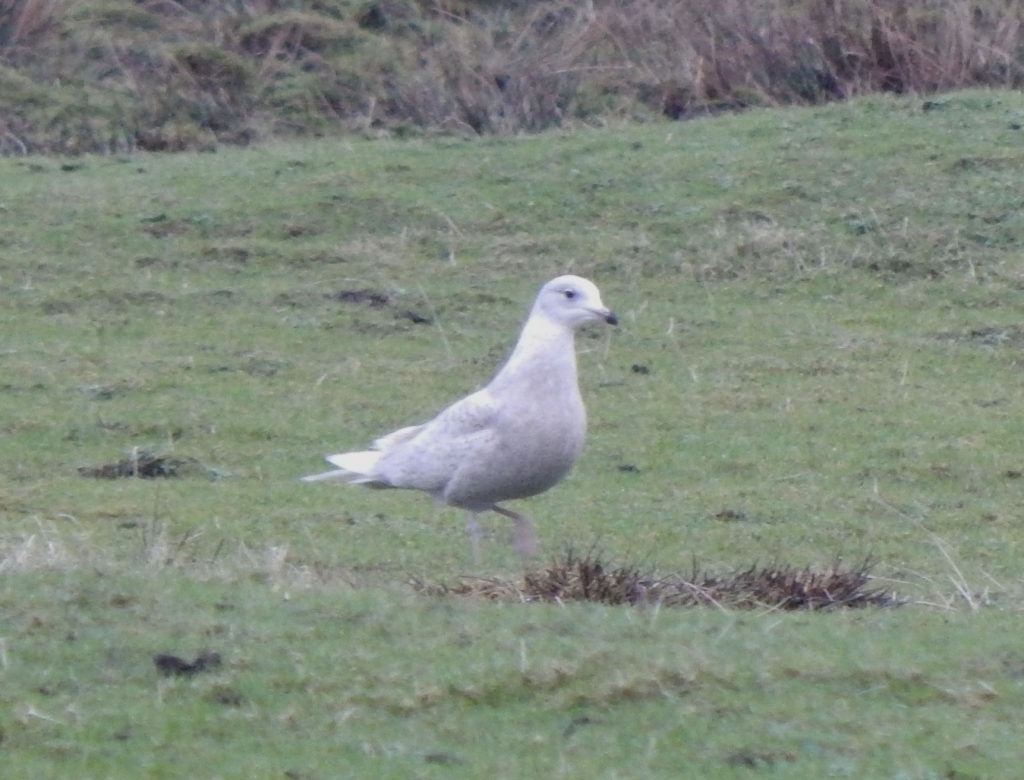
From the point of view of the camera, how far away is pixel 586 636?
6305 mm

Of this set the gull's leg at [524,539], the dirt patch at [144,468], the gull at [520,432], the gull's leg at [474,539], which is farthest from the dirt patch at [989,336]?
the gull's leg at [524,539]

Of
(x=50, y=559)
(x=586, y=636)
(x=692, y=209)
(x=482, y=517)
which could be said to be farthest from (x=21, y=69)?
(x=586, y=636)

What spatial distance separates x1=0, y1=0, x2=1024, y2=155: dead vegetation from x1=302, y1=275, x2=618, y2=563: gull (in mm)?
12152

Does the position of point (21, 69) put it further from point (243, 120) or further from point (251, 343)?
point (251, 343)

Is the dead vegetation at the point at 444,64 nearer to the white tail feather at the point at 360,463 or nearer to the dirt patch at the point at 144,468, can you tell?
the dirt patch at the point at 144,468

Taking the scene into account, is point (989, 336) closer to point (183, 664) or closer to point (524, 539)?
point (524, 539)

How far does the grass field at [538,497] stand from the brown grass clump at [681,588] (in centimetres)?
24

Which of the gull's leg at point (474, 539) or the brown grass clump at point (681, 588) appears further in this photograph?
the gull's leg at point (474, 539)

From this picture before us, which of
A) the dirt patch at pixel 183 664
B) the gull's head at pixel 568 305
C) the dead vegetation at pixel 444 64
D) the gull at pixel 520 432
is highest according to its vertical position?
the gull's head at pixel 568 305

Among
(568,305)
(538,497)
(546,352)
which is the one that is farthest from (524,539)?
(538,497)

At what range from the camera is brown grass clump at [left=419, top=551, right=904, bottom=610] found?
7188 millimetres

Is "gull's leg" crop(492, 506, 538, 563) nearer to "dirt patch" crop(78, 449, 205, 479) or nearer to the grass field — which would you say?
the grass field

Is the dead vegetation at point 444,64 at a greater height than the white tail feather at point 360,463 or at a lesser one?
lesser

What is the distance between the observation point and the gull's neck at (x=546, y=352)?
8555 mm
